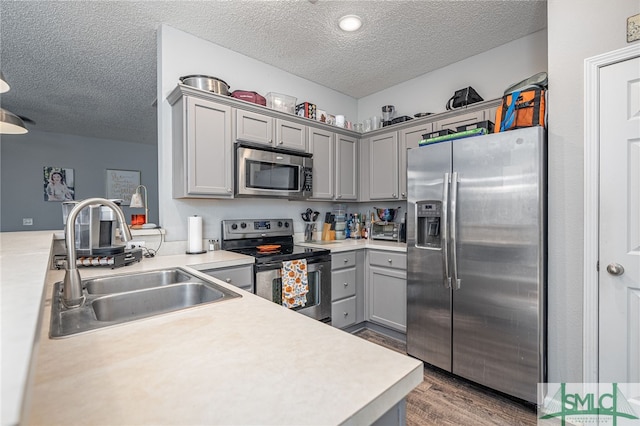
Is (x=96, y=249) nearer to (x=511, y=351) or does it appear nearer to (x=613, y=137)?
(x=511, y=351)

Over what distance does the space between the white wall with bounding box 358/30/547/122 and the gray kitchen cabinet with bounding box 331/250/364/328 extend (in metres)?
1.79

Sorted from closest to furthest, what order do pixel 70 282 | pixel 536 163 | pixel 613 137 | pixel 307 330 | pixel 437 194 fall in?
pixel 307 330
pixel 70 282
pixel 613 137
pixel 536 163
pixel 437 194

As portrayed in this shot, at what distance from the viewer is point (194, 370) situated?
649mm

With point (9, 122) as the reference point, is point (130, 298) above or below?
below

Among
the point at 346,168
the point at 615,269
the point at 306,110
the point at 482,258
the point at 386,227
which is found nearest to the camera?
the point at 615,269

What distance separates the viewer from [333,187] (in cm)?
331

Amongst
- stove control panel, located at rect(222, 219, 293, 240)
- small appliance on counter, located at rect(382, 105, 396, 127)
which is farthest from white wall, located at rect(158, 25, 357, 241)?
small appliance on counter, located at rect(382, 105, 396, 127)

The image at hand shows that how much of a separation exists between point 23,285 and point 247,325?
52 cm

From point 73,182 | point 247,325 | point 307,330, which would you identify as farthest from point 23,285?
point 73,182

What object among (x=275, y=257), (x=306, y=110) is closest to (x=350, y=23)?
(x=306, y=110)

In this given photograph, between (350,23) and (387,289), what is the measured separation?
226 centimetres

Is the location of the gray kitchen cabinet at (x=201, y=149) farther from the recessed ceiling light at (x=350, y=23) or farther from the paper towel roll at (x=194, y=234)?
the recessed ceiling light at (x=350, y=23)

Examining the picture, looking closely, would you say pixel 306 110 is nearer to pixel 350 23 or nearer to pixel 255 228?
pixel 350 23

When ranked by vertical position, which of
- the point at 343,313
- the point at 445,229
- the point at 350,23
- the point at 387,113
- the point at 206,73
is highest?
the point at 350,23
